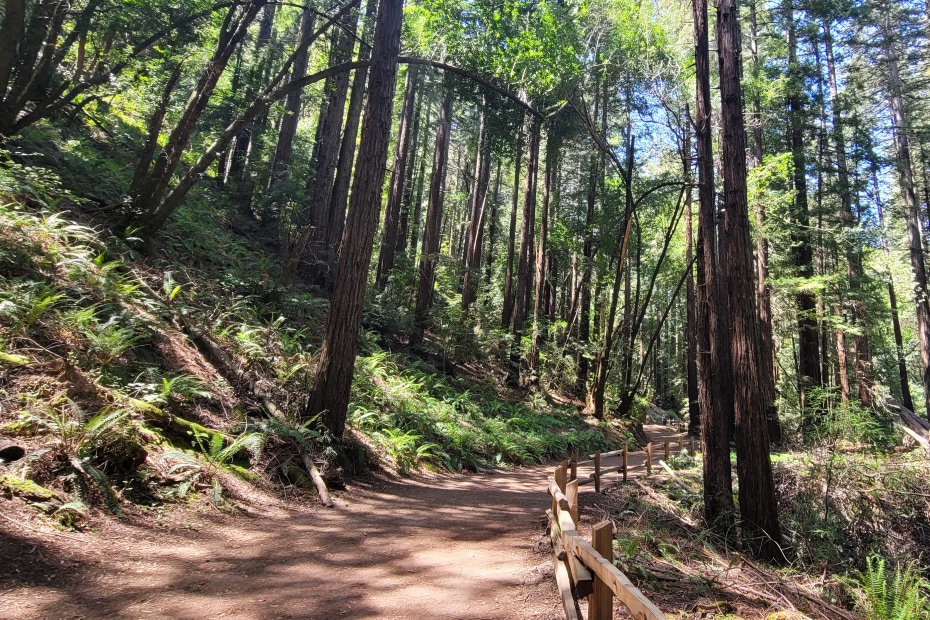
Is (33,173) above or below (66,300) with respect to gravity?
above

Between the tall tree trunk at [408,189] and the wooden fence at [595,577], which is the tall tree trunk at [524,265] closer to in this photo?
the tall tree trunk at [408,189]

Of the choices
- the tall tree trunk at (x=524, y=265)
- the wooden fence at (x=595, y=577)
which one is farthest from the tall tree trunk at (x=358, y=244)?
the tall tree trunk at (x=524, y=265)

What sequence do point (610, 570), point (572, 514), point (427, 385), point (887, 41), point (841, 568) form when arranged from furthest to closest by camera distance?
point (887, 41)
point (427, 385)
point (841, 568)
point (572, 514)
point (610, 570)

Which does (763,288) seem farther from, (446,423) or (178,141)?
(178,141)

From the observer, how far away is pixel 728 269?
718 centimetres

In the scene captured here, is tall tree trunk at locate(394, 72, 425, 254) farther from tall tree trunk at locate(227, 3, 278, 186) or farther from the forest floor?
the forest floor

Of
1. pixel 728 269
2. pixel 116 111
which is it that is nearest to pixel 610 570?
pixel 728 269

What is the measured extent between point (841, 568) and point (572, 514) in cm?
526

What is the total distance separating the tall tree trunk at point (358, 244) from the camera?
7.91 meters

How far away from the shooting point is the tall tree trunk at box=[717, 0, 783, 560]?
6738 millimetres

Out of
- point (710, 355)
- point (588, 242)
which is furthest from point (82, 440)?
point (588, 242)

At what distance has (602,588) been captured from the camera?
2.87 meters

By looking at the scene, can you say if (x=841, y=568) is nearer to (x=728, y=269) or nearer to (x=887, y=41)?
(x=728, y=269)

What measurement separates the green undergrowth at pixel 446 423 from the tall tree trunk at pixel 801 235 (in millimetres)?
8226
